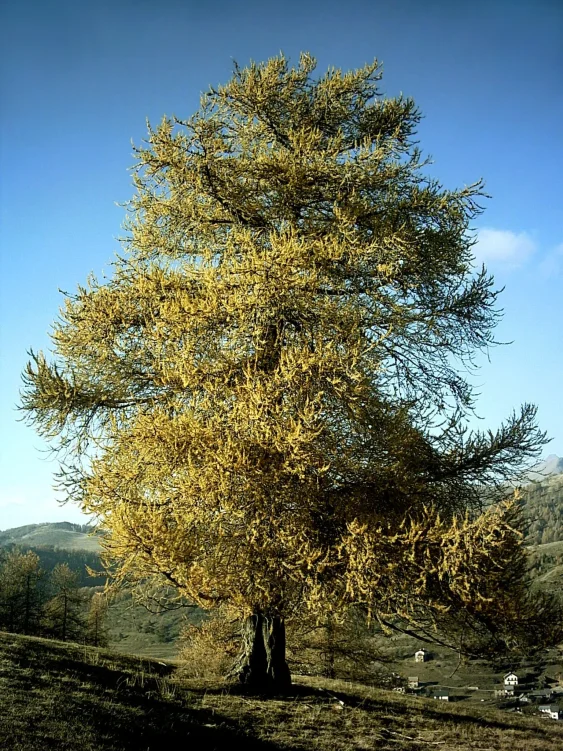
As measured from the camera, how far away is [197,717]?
7289 millimetres

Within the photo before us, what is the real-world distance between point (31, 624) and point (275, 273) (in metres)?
32.0

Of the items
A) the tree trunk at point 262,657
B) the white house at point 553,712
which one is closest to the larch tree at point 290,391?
the tree trunk at point 262,657

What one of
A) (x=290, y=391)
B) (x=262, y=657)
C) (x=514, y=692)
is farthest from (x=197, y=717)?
(x=514, y=692)

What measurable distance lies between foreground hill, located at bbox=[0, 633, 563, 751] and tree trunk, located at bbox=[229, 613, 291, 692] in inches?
14.5

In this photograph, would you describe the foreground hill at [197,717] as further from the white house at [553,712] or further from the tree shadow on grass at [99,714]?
the white house at [553,712]

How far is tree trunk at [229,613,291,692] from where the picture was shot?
914cm

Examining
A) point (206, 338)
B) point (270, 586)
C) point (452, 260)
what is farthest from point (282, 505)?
point (452, 260)

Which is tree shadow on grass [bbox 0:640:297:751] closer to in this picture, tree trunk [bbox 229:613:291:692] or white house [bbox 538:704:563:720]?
tree trunk [bbox 229:613:291:692]

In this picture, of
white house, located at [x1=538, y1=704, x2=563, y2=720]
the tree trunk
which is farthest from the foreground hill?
white house, located at [x1=538, y1=704, x2=563, y2=720]

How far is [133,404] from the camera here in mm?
9680

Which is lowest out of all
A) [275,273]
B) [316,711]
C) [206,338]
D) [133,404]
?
[316,711]

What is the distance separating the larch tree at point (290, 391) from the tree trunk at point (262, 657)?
3 centimetres

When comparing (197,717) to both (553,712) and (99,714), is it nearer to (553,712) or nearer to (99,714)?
(99,714)

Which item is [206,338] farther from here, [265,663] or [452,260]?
[265,663]
